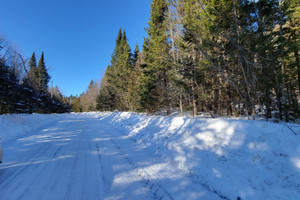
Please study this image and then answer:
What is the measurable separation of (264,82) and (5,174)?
11265 mm

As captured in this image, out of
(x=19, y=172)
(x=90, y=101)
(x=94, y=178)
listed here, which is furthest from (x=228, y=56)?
(x=90, y=101)

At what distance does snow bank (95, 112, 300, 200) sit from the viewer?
95.9 inches

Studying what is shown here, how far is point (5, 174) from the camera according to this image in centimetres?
329

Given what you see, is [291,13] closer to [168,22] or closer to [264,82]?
[264,82]

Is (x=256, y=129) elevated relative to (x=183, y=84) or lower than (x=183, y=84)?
lower

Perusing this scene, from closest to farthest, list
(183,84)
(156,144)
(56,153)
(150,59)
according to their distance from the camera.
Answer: (56,153), (156,144), (183,84), (150,59)

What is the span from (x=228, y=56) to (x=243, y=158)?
6700mm

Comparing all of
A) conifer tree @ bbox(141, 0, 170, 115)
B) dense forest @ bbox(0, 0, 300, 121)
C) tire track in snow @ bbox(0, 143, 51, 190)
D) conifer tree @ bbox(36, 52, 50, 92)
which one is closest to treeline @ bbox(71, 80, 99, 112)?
conifer tree @ bbox(36, 52, 50, 92)

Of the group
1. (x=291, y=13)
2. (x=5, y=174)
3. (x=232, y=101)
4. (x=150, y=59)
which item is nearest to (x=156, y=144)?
(x=5, y=174)

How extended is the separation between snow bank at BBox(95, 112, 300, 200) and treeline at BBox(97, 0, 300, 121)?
3.30 metres

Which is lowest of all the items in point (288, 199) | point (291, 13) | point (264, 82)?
point (288, 199)

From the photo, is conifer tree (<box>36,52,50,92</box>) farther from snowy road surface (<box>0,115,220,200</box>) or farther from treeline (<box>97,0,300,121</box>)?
snowy road surface (<box>0,115,220,200</box>)

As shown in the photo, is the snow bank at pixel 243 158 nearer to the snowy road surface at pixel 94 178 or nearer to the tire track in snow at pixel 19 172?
the snowy road surface at pixel 94 178

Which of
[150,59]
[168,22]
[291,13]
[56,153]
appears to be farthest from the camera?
[150,59]
